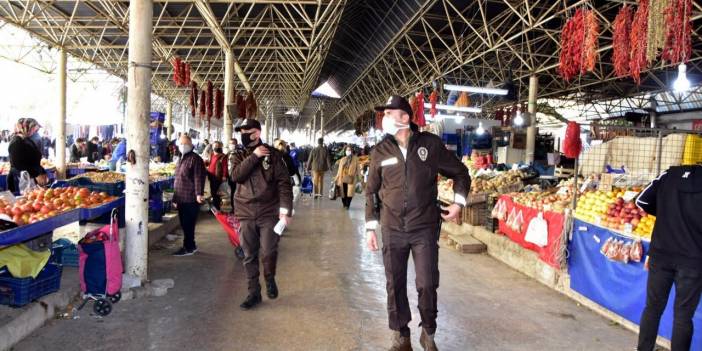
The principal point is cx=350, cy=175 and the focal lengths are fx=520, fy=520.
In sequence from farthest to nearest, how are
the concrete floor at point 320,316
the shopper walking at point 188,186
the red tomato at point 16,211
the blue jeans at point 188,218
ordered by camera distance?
the blue jeans at point 188,218
the shopper walking at point 188,186
the red tomato at point 16,211
the concrete floor at point 320,316

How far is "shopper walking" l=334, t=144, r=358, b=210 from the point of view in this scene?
13672 millimetres

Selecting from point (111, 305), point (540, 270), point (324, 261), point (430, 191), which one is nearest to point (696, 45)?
point (540, 270)

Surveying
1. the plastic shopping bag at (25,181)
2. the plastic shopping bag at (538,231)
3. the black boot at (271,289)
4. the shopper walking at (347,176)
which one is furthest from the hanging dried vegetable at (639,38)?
the shopper walking at (347,176)

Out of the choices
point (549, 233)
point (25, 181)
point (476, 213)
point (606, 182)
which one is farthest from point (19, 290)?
point (476, 213)

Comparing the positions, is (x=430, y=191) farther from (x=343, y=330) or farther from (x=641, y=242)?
(x=641, y=242)

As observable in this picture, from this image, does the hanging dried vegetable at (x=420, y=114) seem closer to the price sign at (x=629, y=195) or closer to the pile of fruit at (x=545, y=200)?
the pile of fruit at (x=545, y=200)

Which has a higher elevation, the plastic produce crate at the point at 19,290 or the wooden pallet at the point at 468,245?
the plastic produce crate at the point at 19,290

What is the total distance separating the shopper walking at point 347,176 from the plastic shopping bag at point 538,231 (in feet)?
23.3

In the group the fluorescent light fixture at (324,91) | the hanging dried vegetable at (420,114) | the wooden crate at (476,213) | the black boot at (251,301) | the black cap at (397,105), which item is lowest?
the black boot at (251,301)

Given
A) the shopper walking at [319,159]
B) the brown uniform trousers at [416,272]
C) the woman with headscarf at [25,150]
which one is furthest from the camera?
the shopper walking at [319,159]

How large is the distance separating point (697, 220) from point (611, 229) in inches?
65.4

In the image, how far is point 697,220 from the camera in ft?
12.0

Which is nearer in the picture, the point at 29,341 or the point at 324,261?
the point at 29,341

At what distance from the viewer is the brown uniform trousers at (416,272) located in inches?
148
